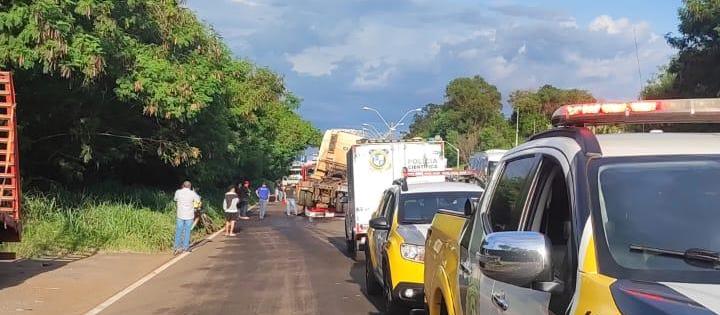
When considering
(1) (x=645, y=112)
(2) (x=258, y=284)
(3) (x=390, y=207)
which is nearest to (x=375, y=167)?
(2) (x=258, y=284)

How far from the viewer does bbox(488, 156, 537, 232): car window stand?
4.56 meters

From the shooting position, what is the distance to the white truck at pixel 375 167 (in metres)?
20.3

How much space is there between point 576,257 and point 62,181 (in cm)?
2304

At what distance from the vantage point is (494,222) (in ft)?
16.4

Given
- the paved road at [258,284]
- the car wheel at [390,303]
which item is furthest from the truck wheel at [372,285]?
the car wheel at [390,303]

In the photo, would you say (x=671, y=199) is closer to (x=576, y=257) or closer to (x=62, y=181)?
(x=576, y=257)

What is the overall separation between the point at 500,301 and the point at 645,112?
125 cm

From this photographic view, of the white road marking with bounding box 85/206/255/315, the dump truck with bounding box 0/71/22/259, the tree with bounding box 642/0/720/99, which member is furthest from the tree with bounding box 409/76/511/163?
the dump truck with bounding box 0/71/22/259

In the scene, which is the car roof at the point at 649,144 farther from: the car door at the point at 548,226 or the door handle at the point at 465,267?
the door handle at the point at 465,267

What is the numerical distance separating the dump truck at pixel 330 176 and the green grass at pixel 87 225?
16529mm

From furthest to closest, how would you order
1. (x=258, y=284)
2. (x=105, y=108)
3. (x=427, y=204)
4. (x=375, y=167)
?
1. (x=105, y=108)
2. (x=375, y=167)
3. (x=258, y=284)
4. (x=427, y=204)

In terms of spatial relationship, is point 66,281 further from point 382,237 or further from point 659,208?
point 659,208

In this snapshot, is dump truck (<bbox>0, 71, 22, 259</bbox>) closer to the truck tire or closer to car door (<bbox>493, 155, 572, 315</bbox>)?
the truck tire

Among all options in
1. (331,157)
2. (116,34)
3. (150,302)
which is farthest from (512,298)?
(331,157)
